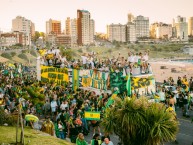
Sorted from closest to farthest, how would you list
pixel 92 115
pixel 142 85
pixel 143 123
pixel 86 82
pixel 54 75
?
1. pixel 143 123
2. pixel 92 115
3. pixel 142 85
4. pixel 86 82
5. pixel 54 75

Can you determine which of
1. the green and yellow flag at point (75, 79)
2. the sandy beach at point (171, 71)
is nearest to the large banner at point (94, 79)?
the green and yellow flag at point (75, 79)

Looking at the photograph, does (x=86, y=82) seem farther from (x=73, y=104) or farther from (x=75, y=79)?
(x=73, y=104)

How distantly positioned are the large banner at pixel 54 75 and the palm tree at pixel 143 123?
1315cm

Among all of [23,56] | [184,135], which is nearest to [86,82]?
[184,135]

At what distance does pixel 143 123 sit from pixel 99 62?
1514 cm

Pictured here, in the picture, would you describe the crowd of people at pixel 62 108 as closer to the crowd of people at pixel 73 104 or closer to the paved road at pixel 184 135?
the crowd of people at pixel 73 104

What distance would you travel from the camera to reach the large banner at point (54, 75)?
74.8ft

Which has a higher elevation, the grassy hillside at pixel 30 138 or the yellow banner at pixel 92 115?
the yellow banner at pixel 92 115

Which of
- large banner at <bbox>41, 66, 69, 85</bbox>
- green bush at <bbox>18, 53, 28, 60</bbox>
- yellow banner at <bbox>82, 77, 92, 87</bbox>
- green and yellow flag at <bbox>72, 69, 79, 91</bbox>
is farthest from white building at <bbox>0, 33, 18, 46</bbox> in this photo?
yellow banner at <bbox>82, 77, 92, 87</bbox>

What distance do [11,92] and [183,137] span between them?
9993mm

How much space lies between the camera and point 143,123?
30.8ft

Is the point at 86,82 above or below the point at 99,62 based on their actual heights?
below

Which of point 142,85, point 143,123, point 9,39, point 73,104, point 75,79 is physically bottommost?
point 73,104

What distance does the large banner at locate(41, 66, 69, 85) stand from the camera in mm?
22812
